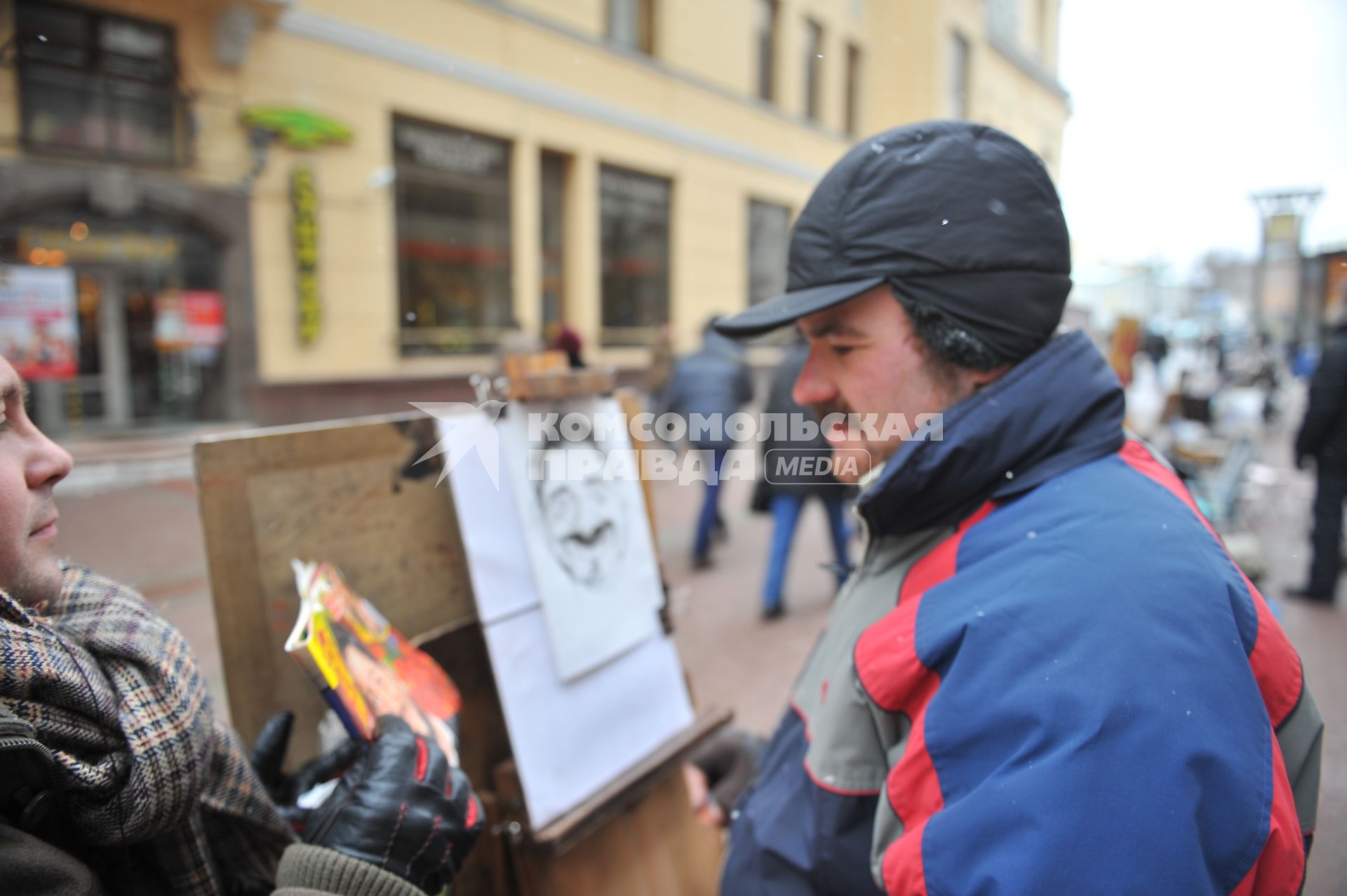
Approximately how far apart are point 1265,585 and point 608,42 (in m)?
5.20

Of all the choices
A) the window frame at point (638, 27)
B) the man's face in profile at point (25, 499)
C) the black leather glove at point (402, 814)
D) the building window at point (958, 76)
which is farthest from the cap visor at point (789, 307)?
the window frame at point (638, 27)

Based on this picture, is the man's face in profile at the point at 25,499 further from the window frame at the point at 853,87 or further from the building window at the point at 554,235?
the building window at the point at 554,235

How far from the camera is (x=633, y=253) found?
9.70 meters

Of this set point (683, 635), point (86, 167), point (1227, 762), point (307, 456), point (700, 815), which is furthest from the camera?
point (86, 167)

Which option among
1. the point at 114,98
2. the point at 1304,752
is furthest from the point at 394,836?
the point at 114,98

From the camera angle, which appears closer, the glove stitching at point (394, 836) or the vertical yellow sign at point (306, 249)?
the glove stitching at point (394, 836)

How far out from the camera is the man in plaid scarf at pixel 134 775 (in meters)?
0.72

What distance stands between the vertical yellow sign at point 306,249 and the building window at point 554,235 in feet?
9.31

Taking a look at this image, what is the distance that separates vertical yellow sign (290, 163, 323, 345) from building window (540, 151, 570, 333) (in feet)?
9.31

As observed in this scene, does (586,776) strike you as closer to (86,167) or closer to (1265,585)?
(1265,585)

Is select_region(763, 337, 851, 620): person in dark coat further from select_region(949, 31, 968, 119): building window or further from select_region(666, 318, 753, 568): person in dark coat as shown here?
select_region(949, 31, 968, 119): building window

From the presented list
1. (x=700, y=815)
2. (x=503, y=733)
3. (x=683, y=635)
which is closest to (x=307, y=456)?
(x=503, y=733)

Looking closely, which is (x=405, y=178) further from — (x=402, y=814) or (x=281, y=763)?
(x=402, y=814)

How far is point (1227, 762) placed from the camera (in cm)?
64
